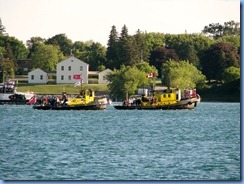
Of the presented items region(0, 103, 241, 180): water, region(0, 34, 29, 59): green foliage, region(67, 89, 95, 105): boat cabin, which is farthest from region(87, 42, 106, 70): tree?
region(0, 103, 241, 180): water

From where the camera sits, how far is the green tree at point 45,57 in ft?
269

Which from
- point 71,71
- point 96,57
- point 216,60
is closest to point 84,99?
point 216,60

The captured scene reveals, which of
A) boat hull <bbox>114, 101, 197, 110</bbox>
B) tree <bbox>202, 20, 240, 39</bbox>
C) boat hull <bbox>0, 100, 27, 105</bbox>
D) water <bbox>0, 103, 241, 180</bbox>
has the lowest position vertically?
water <bbox>0, 103, 241, 180</bbox>

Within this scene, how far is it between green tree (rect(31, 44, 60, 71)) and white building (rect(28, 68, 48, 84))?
4.89 m

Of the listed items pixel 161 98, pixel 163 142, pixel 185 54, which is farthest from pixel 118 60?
pixel 163 142

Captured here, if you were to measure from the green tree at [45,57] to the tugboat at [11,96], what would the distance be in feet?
52.4

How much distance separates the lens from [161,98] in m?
49.1

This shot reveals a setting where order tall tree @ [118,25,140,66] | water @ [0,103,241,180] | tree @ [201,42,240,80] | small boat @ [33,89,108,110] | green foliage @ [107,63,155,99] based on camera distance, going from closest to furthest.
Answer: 1. water @ [0,103,241,180]
2. tree @ [201,42,240,80]
3. small boat @ [33,89,108,110]
4. green foliage @ [107,63,155,99]
5. tall tree @ [118,25,140,66]

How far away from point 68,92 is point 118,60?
1565 cm

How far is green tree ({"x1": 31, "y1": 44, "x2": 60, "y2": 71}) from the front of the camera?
269 ft

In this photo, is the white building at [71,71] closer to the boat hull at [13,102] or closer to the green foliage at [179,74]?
the boat hull at [13,102]

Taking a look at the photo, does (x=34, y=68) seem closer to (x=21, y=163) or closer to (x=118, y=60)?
(x=118, y=60)

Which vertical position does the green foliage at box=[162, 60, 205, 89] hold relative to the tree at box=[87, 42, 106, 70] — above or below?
below

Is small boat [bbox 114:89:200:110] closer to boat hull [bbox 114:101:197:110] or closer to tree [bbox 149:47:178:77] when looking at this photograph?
boat hull [bbox 114:101:197:110]
